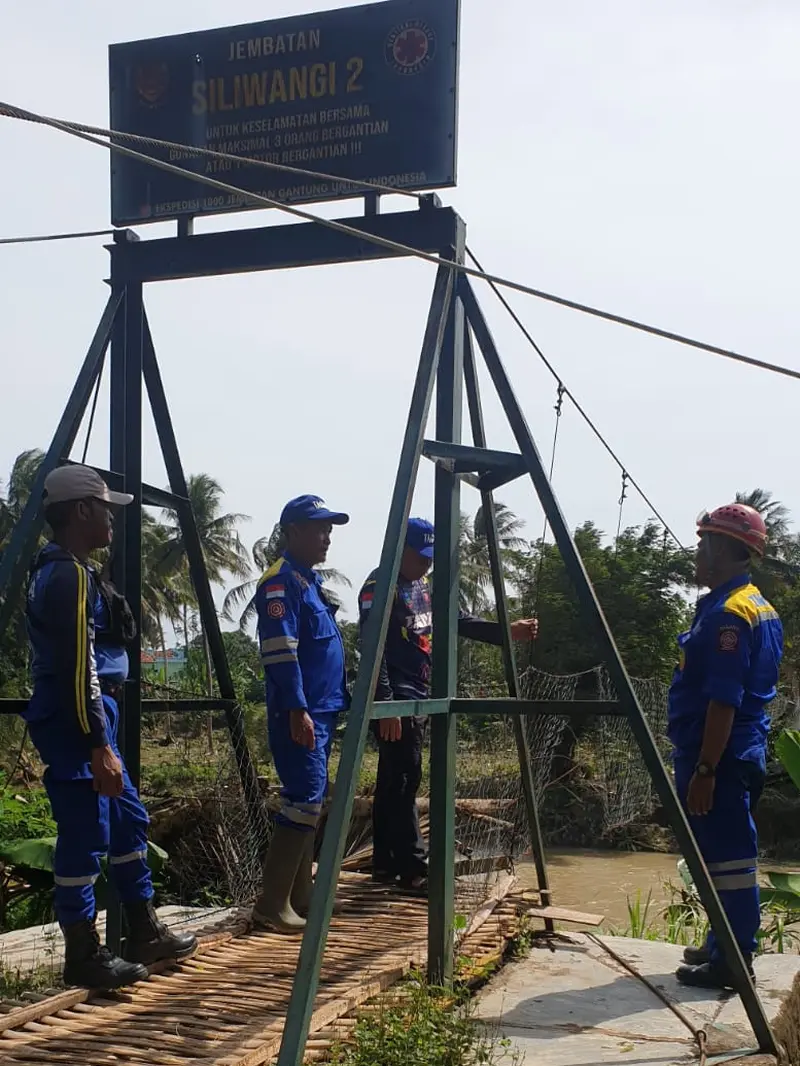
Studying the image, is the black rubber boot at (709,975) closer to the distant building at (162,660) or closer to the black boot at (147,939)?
the black boot at (147,939)

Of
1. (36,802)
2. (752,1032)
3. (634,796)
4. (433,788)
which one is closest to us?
(752,1032)

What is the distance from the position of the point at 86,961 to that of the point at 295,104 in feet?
12.6

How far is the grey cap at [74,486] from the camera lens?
4496 mm

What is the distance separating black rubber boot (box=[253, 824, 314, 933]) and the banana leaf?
3168 millimetres

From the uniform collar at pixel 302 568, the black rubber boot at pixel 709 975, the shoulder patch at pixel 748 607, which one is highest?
the uniform collar at pixel 302 568

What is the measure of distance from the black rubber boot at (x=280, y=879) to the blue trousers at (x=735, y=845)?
1.72 m

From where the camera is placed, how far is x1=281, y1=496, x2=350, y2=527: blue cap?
529cm

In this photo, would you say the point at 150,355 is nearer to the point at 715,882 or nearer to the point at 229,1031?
the point at 229,1031

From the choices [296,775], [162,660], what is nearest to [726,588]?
[296,775]

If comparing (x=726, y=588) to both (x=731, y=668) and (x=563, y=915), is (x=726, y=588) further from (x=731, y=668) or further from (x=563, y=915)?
(x=563, y=915)

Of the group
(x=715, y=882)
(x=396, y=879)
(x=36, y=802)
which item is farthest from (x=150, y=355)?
(x=36, y=802)

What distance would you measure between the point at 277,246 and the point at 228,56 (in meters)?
1.03

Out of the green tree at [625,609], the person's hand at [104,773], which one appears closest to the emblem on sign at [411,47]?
the person's hand at [104,773]

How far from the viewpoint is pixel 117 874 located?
4.75m
